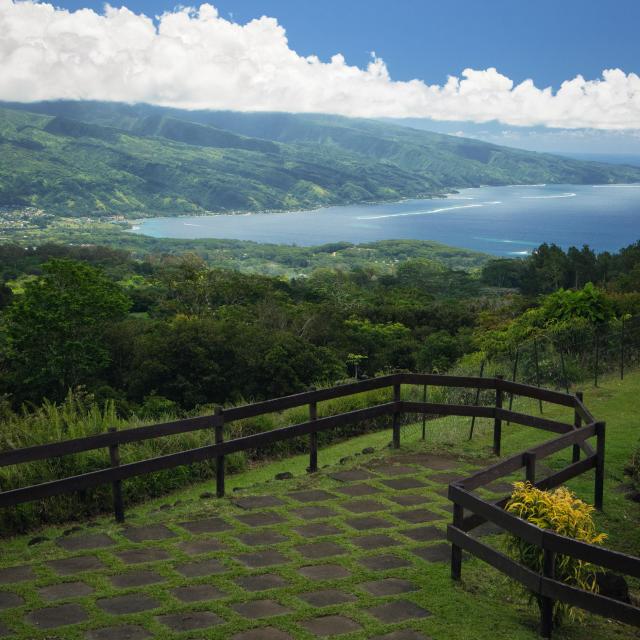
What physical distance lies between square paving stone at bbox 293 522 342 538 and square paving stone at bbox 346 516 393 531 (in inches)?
8.5

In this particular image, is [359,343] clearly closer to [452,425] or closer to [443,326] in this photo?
[443,326]

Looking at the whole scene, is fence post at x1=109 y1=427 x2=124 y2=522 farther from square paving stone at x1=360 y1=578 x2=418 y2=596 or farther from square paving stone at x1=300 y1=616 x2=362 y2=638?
square paving stone at x1=300 y1=616 x2=362 y2=638

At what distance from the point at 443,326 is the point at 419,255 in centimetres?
13832

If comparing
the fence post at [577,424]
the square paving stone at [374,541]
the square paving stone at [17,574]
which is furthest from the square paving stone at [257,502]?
the fence post at [577,424]

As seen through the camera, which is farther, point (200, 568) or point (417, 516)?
point (417, 516)

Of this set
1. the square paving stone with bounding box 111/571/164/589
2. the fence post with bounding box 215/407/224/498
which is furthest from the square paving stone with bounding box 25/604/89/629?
the fence post with bounding box 215/407/224/498

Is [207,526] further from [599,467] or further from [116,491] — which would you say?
[599,467]

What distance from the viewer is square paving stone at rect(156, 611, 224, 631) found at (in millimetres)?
5586

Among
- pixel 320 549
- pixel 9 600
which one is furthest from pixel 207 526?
pixel 9 600

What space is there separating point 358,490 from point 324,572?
8.20ft

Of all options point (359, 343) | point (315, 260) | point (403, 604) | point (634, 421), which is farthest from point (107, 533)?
point (315, 260)

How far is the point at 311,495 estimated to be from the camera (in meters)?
8.88

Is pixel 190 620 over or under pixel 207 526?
over

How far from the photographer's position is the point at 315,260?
7510 inches
